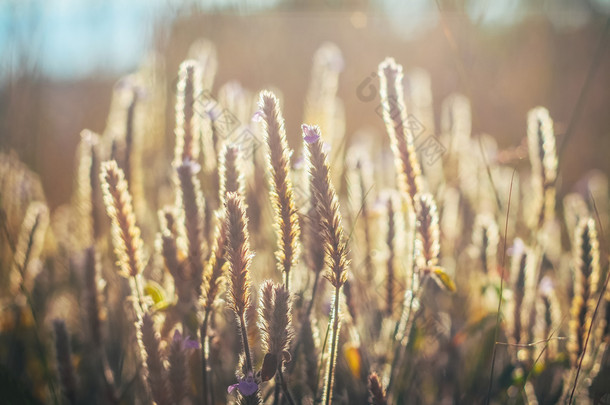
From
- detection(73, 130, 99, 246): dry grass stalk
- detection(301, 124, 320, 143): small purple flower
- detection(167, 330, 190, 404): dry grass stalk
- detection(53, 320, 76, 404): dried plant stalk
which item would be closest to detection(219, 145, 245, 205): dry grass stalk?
detection(301, 124, 320, 143): small purple flower

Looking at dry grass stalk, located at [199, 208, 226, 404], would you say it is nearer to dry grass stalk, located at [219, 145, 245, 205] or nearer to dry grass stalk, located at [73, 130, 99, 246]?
dry grass stalk, located at [219, 145, 245, 205]

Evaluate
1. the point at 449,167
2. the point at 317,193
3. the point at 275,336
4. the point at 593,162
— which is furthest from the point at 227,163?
the point at 593,162

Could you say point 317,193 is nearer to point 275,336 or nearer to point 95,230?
point 275,336

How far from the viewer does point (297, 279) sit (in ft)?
5.25

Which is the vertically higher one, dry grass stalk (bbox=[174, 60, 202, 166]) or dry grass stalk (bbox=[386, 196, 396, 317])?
dry grass stalk (bbox=[174, 60, 202, 166])

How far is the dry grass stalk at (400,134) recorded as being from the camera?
3.98 ft

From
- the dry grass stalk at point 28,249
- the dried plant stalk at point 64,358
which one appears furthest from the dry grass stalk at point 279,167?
the dry grass stalk at point 28,249

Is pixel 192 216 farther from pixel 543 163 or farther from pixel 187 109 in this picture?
pixel 543 163

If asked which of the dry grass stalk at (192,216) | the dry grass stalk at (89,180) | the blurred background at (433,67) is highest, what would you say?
the blurred background at (433,67)

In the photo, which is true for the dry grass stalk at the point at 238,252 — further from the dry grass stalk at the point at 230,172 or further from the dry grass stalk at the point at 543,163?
the dry grass stalk at the point at 543,163

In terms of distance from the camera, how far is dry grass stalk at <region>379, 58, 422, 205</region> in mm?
1214

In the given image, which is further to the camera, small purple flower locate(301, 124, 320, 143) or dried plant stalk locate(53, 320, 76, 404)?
dried plant stalk locate(53, 320, 76, 404)

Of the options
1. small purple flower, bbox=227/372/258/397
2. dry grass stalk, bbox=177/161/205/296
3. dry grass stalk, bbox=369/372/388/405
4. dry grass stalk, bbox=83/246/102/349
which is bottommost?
dry grass stalk, bbox=369/372/388/405

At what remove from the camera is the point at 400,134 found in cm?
123
